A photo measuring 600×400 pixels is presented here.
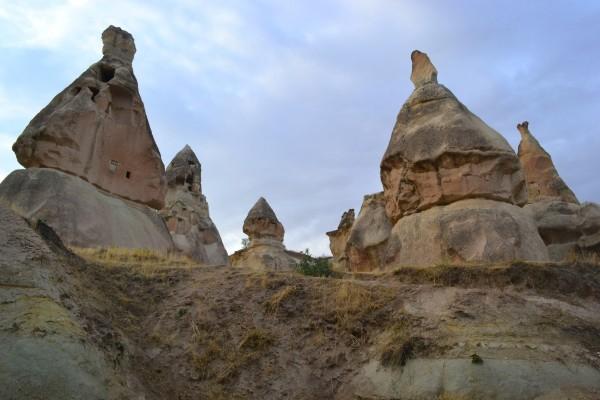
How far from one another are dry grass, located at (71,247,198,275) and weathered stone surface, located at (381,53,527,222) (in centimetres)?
584

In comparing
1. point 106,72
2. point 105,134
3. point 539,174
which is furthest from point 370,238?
point 539,174

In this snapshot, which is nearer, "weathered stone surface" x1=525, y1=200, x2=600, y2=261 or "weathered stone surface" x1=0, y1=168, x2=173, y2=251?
"weathered stone surface" x1=0, y1=168, x2=173, y2=251

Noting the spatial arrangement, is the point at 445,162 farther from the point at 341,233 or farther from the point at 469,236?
the point at 341,233

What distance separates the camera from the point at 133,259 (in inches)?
429

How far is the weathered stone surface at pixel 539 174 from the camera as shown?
21.5 meters

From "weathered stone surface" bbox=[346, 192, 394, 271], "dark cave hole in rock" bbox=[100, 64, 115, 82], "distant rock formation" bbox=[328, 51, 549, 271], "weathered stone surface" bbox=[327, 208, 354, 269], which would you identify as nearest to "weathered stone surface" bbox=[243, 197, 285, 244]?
"weathered stone surface" bbox=[327, 208, 354, 269]

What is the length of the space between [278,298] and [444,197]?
639 cm

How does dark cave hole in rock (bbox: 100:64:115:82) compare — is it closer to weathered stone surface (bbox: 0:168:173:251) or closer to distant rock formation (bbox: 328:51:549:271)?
weathered stone surface (bbox: 0:168:173:251)

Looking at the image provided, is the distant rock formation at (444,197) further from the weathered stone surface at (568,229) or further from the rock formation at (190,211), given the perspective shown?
the rock formation at (190,211)

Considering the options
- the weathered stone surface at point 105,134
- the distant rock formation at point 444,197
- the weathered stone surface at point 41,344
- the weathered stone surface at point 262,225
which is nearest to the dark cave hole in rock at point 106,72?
the weathered stone surface at point 105,134

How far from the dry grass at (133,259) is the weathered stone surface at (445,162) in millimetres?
5844

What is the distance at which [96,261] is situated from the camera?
9.76m

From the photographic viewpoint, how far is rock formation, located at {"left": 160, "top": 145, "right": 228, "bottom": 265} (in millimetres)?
23709

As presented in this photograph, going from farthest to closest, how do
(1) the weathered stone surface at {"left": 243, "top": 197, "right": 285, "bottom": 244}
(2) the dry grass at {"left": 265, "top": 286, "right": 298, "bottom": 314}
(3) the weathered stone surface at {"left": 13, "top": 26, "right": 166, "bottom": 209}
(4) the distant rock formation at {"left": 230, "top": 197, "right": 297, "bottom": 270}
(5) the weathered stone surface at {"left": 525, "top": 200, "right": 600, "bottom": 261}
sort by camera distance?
1. (1) the weathered stone surface at {"left": 243, "top": 197, "right": 285, "bottom": 244}
2. (4) the distant rock formation at {"left": 230, "top": 197, "right": 297, "bottom": 270}
3. (5) the weathered stone surface at {"left": 525, "top": 200, "right": 600, "bottom": 261}
4. (3) the weathered stone surface at {"left": 13, "top": 26, "right": 166, "bottom": 209}
5. (2) the dry grass at {"left": 265, "top": 286, "right": 298, "bottom": 314}
